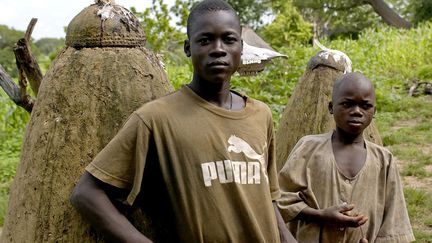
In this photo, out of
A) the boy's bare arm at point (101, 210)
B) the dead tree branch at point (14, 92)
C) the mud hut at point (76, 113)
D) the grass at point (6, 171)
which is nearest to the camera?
the boy's bare arm at point (101, 210)

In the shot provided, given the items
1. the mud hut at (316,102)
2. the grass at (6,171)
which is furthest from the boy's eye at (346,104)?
the grass at (6,171)

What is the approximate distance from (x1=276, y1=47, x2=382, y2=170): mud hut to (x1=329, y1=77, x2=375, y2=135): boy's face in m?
0.75

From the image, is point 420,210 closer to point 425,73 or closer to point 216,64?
point 216,64

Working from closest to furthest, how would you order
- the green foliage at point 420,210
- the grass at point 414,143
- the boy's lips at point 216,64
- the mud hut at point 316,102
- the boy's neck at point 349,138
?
the boy's lips at point 216,64, the boy's neck at point 349,138, the mud hut at point 316,102, the green foliage at point 420,210, the grass at point 414,143

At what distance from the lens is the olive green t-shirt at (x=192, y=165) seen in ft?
5.12

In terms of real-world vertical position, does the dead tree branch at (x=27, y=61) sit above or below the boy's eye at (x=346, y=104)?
above

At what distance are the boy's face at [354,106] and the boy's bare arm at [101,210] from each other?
3.83ft

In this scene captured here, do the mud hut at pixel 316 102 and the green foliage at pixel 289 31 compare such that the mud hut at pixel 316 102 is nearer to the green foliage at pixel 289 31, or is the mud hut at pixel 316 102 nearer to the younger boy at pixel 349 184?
the younger boy at pixel 349 184

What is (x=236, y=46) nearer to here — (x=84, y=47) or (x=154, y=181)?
(x=154, y=181)

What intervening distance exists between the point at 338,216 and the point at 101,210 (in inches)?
43.7

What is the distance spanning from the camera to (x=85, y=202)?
155 centimetres

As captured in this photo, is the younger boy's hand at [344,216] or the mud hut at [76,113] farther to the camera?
the younger boy's hand at [344,216]

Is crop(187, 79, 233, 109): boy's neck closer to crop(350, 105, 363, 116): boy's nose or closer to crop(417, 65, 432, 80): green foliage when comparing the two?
crop(350, 105, 363, 116): boy's nose

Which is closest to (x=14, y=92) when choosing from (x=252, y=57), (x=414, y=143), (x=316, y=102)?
(x=316, y=102)
